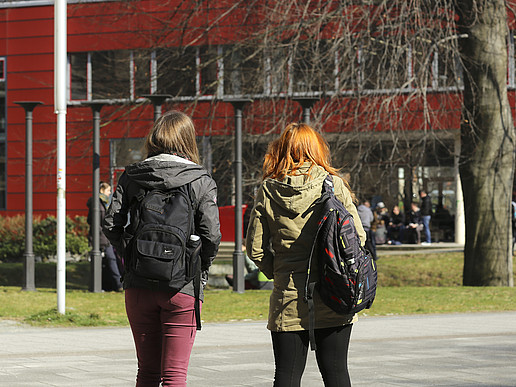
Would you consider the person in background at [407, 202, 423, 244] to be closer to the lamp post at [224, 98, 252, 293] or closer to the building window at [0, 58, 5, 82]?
the lamp post at [224, 98, 252, 293]

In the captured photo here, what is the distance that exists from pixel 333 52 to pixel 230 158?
4766 millimetres

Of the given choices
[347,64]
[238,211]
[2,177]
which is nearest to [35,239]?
[238,211]

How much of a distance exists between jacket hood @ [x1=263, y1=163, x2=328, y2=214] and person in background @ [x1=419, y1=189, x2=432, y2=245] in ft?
82.4

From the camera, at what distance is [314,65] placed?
1641 centimetres

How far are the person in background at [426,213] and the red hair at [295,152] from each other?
82.0ft

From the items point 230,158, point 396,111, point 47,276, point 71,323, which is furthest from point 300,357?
point 47,276

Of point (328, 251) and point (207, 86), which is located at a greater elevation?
point (207, 86)

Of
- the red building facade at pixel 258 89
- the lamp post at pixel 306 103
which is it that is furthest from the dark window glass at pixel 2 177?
the lamp post at pixel 306 103

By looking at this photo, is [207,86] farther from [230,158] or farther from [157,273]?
[157,273]

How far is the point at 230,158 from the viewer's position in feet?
66.7

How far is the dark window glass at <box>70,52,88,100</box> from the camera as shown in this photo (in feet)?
116

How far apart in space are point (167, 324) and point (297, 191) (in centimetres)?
88

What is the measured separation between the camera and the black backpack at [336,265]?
4.67 meters

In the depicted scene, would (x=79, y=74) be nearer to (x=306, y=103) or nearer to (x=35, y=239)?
(x=35, y=239)
